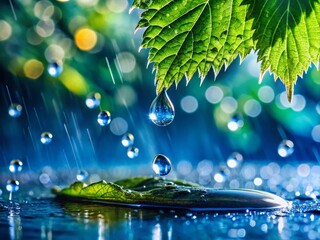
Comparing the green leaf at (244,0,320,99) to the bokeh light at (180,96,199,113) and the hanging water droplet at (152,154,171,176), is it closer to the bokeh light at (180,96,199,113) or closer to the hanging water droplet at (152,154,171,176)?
the hanging water droplet at (152,154,171,176)

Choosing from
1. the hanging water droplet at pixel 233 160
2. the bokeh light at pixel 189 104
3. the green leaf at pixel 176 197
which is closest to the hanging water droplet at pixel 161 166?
the green leaf at pixel 176 197

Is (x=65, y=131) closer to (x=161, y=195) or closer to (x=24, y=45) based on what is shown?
(x=24, y=45)

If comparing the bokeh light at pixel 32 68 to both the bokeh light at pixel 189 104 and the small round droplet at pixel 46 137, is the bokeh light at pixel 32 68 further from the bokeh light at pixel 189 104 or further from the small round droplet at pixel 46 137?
the small round droplet at pixel 46 137

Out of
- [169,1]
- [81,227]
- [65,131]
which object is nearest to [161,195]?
[81,227]

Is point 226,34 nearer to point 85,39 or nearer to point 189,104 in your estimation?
point 85,39

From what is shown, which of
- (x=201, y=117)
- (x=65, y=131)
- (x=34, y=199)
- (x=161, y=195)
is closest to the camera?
(x=161, y=195)

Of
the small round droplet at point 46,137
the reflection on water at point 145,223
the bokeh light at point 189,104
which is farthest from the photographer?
the bokeh light at point 189,104
